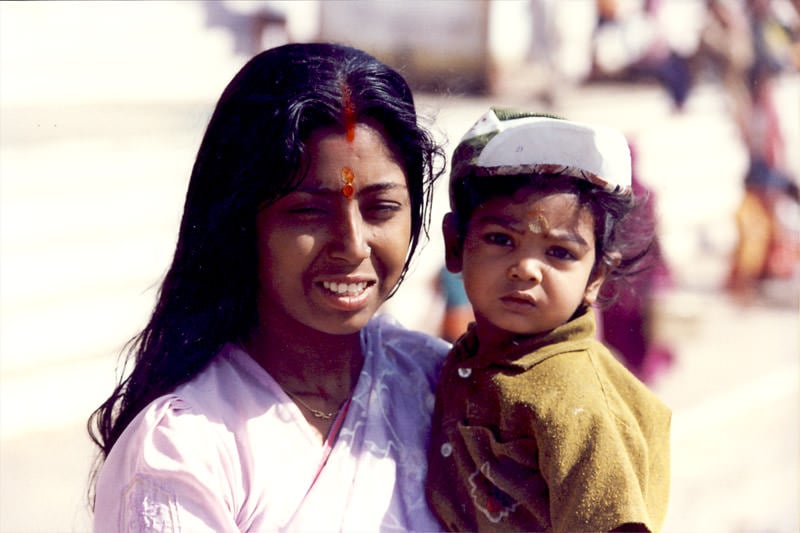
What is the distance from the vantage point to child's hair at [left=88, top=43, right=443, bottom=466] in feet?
5.47

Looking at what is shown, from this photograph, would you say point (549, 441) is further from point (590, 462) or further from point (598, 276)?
point (598, 276)

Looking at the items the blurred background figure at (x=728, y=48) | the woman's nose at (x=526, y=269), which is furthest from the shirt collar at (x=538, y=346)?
the blurred background figure at (x=728, y=48)

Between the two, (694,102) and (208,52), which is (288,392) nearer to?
(208,52)

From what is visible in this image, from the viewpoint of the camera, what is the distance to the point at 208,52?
473cm

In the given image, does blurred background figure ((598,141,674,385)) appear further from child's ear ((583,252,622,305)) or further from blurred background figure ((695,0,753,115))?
blurred background figure ((695,0,753,115))

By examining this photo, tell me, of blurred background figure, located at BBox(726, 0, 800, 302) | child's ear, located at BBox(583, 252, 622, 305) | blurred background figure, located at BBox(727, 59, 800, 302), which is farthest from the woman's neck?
blurred background figure, located at BBox(727, 59, 800, 302)

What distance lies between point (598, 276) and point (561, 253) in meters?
0.16

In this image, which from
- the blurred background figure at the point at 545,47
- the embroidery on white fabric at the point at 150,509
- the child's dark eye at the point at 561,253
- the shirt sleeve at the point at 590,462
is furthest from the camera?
the blurred background figure at the point at 545,47

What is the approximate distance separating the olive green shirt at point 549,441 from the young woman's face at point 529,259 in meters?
0.05

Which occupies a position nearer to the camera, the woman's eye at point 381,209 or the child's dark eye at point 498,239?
the woman's eye at point 381,209

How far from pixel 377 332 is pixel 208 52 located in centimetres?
305

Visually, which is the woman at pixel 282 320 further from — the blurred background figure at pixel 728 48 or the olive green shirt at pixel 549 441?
the blurred background figure at pixel 728 48

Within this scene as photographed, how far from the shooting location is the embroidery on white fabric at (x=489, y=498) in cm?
177

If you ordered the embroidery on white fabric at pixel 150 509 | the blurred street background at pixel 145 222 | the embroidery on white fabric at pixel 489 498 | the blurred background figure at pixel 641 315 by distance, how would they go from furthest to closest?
1. the blurred street background at pixel 145 222
2. the blurred background figure at pixel 641 315
3. the embroidery on white fabric at pixel 489 498
4. the embroidery on white fabric at pixel 150 509
